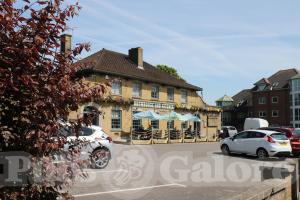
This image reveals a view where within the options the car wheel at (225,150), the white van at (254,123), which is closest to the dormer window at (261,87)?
the white van at (254,123)

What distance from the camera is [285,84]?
260ft

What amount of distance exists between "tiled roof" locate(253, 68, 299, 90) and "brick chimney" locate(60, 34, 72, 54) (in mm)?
79513

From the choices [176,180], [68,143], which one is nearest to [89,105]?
→ [68,143]

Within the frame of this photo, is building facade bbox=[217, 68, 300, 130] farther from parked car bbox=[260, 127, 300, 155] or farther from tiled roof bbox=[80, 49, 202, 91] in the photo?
parked car bbox=[260, 127, 300, 155]

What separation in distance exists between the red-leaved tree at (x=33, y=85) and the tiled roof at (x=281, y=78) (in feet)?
262

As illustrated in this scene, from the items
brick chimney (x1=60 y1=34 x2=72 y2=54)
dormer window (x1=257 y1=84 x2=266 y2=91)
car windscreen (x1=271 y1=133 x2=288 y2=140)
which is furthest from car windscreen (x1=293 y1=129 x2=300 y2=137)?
dormer window (x1=257 y1=84 x2=266 y2=91)

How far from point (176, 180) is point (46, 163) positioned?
32.2 feet

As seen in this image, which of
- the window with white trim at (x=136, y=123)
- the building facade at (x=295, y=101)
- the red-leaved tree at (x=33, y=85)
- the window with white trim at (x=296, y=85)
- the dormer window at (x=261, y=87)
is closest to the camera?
the red-leaved tree at (x=33, y=85)

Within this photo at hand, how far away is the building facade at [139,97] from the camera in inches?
1431

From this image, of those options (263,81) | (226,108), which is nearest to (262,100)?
(263,81)

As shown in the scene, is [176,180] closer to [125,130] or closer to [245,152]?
[245,152]

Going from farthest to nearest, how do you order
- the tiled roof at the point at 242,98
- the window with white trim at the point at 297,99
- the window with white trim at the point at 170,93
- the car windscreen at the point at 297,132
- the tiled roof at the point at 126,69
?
the tiled roof at the point at 242,98 → the window with white trim at the point at 297,99 → the window with white trim at the point at 170,93 → the tiled roof at the point at 126,69 → the car windscreen at the point at 297,132

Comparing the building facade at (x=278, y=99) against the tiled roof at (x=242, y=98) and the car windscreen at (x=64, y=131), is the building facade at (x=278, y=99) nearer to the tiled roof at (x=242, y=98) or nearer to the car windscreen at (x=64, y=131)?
the tiled roof at (x=242, y=98)

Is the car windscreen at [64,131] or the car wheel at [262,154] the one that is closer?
the car windscreen at [64,131]
